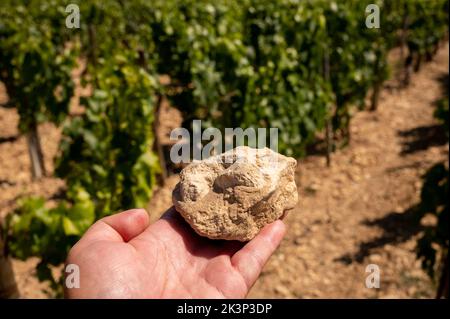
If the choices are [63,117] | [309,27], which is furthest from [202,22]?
[63,117]

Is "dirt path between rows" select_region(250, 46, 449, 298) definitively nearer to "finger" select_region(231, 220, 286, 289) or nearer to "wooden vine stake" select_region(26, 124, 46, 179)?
"finger" select_region(231, 220, 286, 289)

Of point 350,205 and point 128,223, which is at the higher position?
point 128,223

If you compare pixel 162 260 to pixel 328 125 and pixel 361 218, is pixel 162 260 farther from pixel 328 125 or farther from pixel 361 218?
pixel 328 125

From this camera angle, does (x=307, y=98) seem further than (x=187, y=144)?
No

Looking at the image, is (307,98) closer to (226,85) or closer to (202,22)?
(226,85)

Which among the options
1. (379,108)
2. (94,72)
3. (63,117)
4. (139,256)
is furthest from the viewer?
(379,108)

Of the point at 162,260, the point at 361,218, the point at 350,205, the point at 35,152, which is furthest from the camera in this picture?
the point at 35,152

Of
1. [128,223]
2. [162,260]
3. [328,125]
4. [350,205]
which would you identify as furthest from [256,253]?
[328,125]
